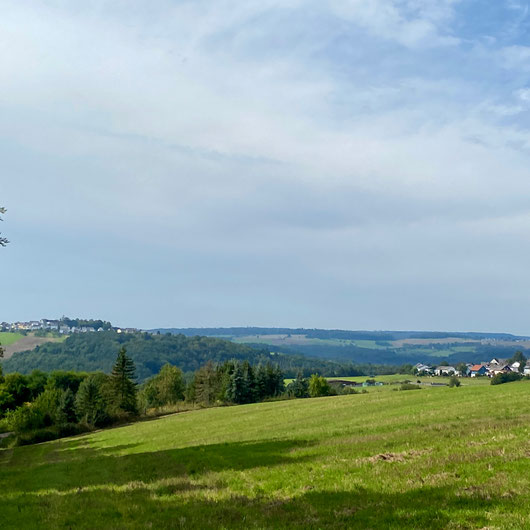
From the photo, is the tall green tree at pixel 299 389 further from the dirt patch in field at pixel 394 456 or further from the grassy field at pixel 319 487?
the dirt patch in field at pixel 394 456

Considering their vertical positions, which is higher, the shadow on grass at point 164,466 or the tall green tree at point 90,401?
the shadow on grass at point 164,466

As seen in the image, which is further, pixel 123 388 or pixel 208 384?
pixel 208 384

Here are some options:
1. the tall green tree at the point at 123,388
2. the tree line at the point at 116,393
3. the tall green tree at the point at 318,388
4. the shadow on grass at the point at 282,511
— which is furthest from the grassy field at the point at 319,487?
the tall green tree at the point at 318,388

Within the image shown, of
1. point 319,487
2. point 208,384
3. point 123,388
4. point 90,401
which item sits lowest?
point 90,401

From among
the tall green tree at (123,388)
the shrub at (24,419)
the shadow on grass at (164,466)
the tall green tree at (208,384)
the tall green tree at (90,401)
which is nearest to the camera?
the shadow on grass at (164,466)

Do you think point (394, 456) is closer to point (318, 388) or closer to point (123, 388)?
point (123, 388)

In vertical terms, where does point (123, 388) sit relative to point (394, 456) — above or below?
below

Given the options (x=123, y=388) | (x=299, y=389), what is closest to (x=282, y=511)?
(x=123, y=388)

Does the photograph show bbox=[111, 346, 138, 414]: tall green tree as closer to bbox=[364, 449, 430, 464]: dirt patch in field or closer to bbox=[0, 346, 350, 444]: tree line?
bbox=[0, 346, 350, 444]: tree line

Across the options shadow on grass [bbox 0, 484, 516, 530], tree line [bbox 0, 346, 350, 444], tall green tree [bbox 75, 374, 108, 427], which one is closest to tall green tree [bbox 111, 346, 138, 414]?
tree line [bbox 0, 346, 350, 444]

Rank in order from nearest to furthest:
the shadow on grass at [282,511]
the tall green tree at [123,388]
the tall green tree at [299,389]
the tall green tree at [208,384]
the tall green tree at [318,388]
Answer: the shadow on grass at [282,511] < the tall green tree at [123,388] < the tall green tree at [208,384] < the tall green tree at [299,389] < the tall green tree at [318,388]

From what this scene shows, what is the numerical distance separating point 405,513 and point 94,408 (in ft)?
309

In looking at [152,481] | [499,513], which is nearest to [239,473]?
[152,481]

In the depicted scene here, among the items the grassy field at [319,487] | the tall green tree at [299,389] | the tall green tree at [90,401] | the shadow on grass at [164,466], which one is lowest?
the tall green tree at [299,389]
